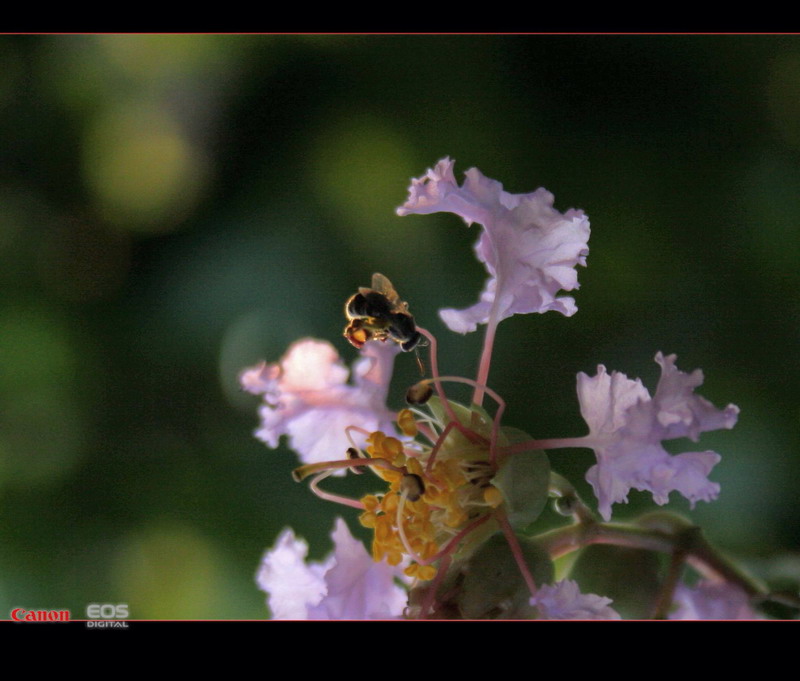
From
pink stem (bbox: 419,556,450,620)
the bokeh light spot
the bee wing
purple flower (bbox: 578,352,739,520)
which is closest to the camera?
purple flower (bbox: 578,352,739,520)

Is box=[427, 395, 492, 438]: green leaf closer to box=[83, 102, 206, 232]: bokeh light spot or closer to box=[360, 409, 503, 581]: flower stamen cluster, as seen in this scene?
box=[360, 409, 503, 581]: flower stamen cluster

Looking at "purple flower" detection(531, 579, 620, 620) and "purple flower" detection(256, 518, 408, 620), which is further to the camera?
"purple flower" detection(256, 518, 408, 620)

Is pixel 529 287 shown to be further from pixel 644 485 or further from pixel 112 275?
pixel 112 275

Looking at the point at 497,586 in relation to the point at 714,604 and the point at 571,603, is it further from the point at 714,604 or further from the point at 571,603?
the point at 714,604

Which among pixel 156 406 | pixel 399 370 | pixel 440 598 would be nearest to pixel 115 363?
pixel 156 406

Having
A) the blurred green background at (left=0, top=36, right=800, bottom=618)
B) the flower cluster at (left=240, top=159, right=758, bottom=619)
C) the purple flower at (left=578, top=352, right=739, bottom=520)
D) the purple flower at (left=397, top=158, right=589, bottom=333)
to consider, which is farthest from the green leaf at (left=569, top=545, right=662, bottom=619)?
the blurred green background at (left=0, top=36, right=800, bottom=618)

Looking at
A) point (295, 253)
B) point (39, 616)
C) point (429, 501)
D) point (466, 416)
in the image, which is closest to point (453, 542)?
point (429, 501)
